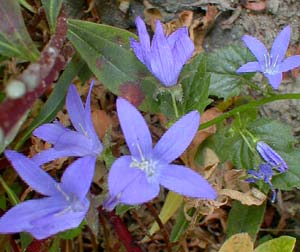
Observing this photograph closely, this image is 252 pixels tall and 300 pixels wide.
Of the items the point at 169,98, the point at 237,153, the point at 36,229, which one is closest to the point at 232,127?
the point at 237,153

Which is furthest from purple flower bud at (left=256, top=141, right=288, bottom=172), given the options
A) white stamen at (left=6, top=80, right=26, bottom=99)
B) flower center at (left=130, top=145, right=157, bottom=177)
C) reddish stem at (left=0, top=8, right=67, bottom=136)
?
white stamen at (left=6, top=80, right=26, bottom=99)

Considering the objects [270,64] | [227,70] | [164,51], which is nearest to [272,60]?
[270,64]

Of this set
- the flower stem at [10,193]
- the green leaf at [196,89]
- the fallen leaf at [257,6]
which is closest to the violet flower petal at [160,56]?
the green leaf at [196,89]

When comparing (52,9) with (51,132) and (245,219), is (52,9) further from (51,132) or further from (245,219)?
(245,219)

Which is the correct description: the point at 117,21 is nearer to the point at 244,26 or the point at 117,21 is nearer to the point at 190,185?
the point at 244,26

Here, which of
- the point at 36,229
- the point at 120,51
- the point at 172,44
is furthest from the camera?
the point at 120,51

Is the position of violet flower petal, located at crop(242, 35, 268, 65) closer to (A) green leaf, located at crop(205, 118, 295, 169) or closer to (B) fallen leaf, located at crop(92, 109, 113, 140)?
(A) green leaf, located at crop(205, 118, 295, 169)

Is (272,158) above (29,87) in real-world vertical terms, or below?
below
